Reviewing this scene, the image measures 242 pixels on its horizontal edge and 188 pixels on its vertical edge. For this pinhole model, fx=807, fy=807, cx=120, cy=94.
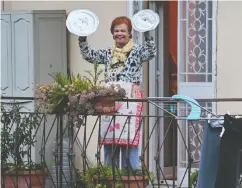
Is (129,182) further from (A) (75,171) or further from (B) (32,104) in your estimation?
(B) (32,104)

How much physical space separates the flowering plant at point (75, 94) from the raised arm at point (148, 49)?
677 millimetres

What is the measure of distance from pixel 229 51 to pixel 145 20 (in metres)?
1.43

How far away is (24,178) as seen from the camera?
707 cm

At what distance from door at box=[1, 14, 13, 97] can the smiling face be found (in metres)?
1.84

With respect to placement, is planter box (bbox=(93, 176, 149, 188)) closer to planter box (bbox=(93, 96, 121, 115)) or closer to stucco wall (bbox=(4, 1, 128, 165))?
planter box (bbox=(93, 96, 121, 115))

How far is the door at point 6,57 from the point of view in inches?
343

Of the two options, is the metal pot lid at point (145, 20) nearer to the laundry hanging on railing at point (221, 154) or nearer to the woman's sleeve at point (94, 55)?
the woman's sleeve at point (94, 55)

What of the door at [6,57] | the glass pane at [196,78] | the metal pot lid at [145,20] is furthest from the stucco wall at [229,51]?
the door at [6,57]

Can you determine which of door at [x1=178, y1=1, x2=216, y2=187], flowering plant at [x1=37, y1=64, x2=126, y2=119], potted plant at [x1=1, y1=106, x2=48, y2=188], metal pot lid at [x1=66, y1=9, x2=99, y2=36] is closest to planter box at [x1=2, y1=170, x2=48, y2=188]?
potted plant at [x1=1, y1=106, x2=48, y2=188]

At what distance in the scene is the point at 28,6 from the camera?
29.1 feet

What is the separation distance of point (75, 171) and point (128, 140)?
2.34ft

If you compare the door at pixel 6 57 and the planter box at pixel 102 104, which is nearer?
the planter box at pixel 102 104

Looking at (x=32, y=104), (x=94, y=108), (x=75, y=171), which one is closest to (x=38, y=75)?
(x=32, y=104)

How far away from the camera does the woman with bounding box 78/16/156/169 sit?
7.09 metres
